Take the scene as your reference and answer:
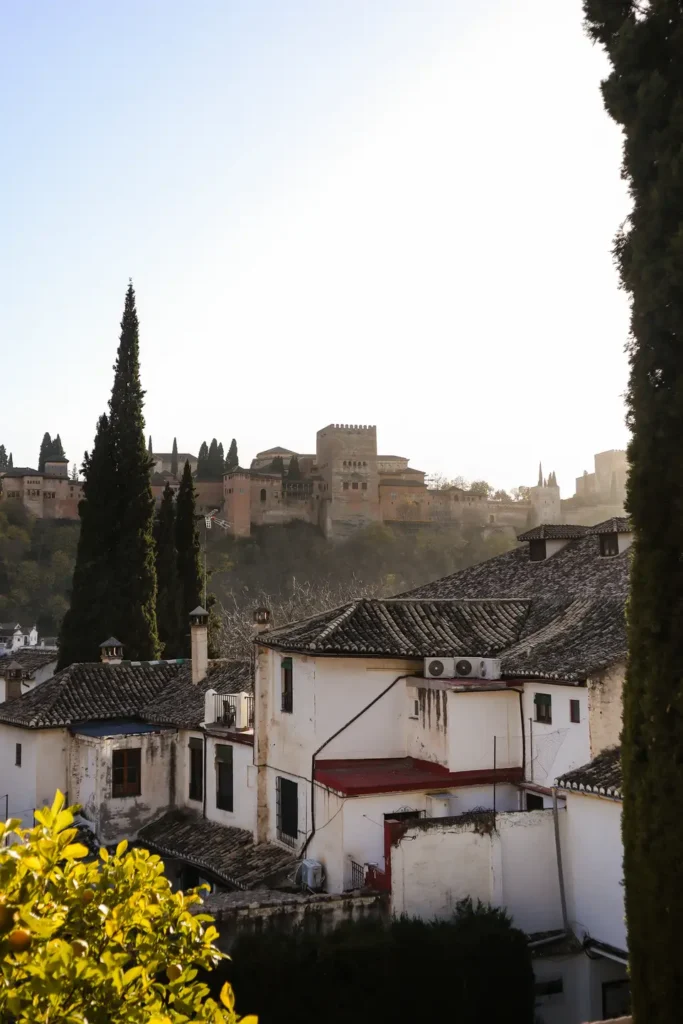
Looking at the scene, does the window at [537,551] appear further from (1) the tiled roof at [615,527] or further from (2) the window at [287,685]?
(2) the window at [287,685]

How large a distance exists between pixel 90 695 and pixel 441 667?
8688 mm

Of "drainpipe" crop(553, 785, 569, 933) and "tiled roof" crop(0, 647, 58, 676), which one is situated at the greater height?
"tiled roof" crop(0, 647, 58, 676)

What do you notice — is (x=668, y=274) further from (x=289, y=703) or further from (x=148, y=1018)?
(x=289, y=703)

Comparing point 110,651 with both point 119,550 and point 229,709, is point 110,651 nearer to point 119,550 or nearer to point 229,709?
point 119,550

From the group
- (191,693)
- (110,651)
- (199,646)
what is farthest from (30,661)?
(191,693)

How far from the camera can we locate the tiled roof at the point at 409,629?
45.4 ft

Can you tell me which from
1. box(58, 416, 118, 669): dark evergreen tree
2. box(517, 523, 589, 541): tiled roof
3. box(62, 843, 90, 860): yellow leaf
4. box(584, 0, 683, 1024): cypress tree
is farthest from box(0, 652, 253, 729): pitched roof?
box(62, 843, 90, 860): yellow leaf

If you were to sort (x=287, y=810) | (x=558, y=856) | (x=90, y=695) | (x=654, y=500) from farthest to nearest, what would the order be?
1. (x=90, y=695)
2. (x=287, y=810)
3. (x=558, y=856)
4. (x=654, y=500)

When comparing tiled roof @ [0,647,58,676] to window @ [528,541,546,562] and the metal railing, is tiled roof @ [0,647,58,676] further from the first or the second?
window @ [528,541,546,562]

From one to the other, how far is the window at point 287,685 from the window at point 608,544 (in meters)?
6.44

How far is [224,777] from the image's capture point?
16.2 m

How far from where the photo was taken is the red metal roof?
1253 centimetres

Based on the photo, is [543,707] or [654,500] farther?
[543,707]

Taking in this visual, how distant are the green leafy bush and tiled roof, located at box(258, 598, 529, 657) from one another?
9.49m
